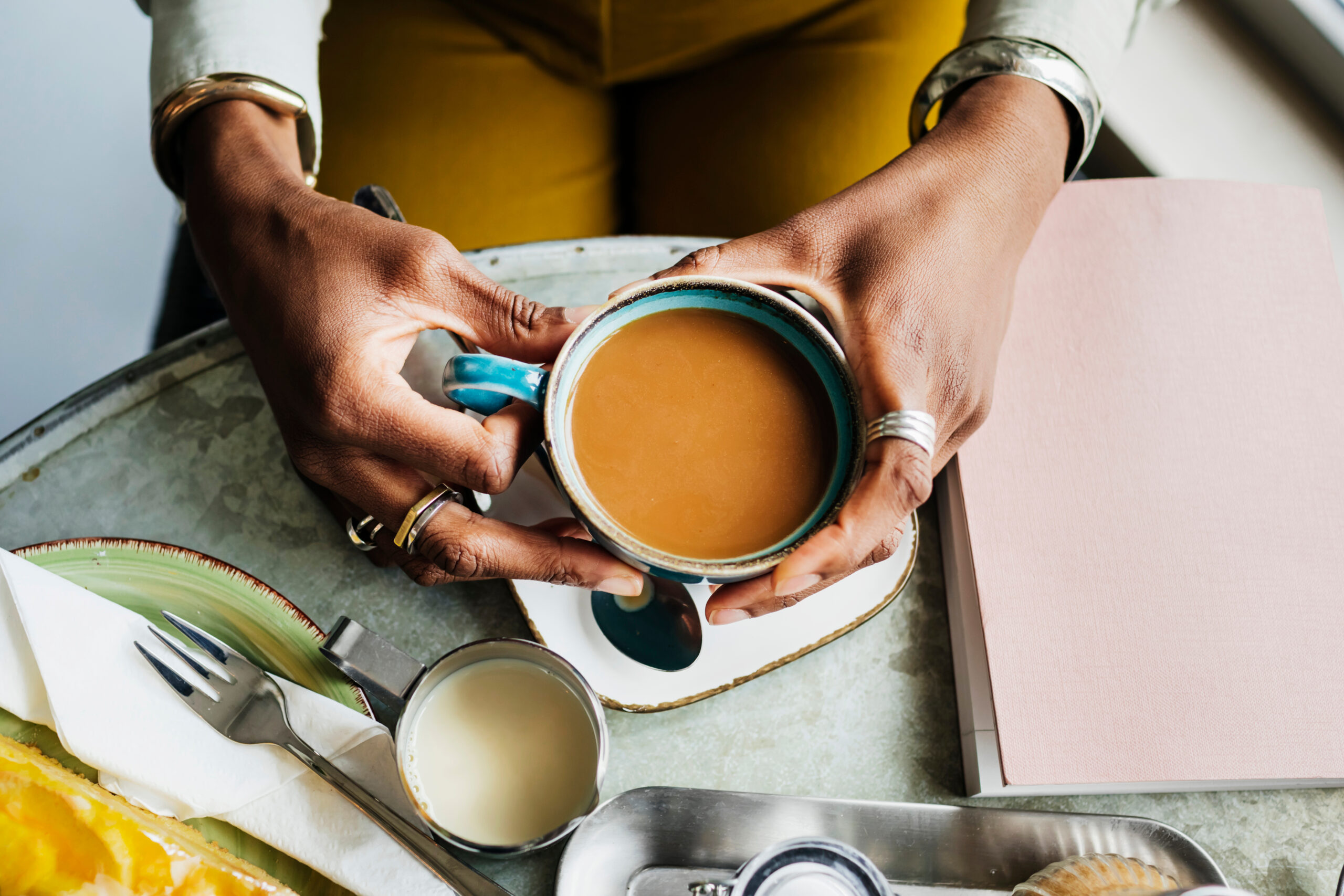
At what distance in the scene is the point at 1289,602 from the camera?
804mm

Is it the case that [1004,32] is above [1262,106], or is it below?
below

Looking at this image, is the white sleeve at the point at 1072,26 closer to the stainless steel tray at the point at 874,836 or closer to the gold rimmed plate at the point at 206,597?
the stainless steel tray at the point at 874,836

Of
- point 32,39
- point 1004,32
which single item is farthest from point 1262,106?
point 32,39

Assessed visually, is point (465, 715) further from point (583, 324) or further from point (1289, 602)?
point (1289, 602)

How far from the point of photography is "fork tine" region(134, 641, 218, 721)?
72cm

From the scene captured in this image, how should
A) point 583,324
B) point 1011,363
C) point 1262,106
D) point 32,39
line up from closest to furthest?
point 583,324, point 1011,363, point 1262,106, point 32,39

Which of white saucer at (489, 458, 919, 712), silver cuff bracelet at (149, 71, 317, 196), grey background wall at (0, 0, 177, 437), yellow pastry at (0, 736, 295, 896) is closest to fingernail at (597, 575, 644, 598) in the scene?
white saucer at (489, 458, 919, 712)

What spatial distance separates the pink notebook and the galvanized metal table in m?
0.04

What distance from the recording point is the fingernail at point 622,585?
69 cm

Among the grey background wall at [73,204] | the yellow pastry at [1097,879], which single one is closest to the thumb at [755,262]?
the yellow pastry at [1097,879]

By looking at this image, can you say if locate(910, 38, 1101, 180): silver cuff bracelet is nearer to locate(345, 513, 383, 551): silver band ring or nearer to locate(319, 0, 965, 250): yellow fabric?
locate(319, 0, 965, 250): yellow fabric

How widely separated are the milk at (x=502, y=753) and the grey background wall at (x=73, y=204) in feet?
4.73

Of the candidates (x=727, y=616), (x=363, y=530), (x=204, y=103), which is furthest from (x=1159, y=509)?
(x=204, y=103)

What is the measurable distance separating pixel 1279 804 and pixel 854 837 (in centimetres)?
45
